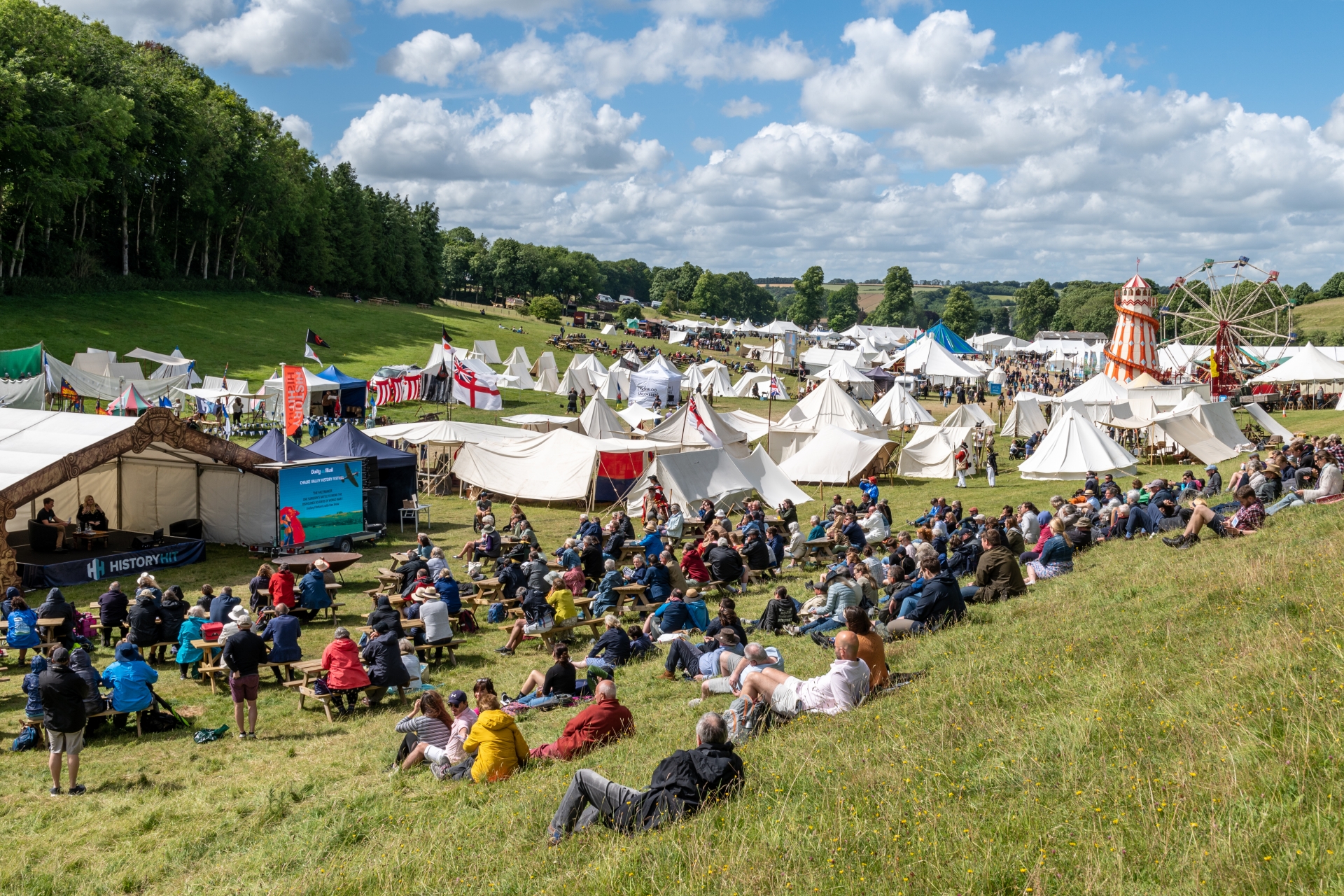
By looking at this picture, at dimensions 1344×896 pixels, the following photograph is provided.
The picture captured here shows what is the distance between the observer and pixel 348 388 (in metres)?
35.7

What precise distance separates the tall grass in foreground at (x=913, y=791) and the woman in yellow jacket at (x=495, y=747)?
0.65 feet

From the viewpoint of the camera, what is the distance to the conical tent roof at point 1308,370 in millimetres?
44125

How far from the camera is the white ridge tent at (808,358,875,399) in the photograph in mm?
50250

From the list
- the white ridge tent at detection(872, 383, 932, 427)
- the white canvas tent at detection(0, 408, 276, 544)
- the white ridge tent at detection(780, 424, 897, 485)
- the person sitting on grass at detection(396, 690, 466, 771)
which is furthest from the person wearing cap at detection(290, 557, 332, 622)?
the white ridge tent at detection(872, 383, 932, 427)

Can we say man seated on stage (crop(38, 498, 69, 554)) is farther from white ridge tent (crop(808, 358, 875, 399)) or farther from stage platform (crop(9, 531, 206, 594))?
white ridge tent (crop(808, 358, 875, 399))

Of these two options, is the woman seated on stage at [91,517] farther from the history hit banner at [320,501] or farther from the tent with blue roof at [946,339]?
the tent with blue roof at [946,339]

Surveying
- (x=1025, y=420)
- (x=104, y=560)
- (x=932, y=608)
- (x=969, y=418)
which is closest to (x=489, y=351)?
(x=969, y=418)

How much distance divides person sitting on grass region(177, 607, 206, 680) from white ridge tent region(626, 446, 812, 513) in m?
10.9

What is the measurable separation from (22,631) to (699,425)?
15759 millimetres

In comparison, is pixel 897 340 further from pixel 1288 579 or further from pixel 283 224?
pixel 1288 579

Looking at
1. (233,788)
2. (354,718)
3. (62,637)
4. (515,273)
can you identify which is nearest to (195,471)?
(62,637)

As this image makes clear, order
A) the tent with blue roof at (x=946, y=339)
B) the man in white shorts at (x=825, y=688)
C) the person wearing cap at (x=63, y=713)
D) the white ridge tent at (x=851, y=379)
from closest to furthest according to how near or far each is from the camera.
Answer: the man in white shorts at (x=825, y=688)
the person wearing cap at (x=63, y=713)
the tent with blue roof at (x=946, y=339)
the white ridge tent at (x=851, y=379)

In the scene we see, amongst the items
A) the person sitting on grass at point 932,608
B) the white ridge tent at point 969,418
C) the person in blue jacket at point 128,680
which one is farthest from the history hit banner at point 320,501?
the white ridge tent at point 969,418

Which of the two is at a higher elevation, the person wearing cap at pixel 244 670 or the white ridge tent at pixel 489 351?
the white ridge tent at pixel 489 351
